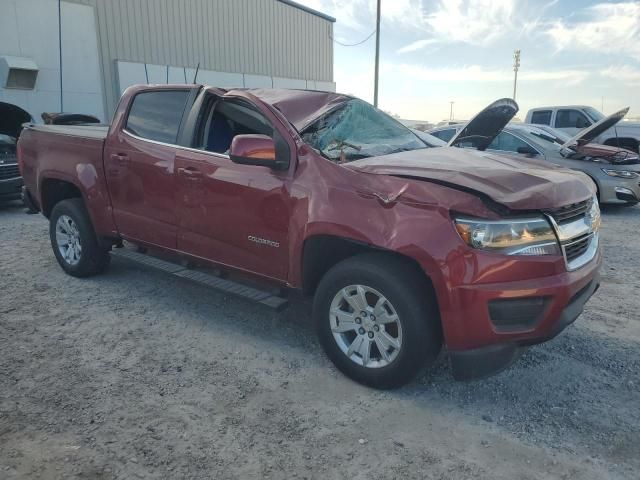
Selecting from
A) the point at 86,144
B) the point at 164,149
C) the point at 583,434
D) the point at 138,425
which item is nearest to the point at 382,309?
the point at 583,434

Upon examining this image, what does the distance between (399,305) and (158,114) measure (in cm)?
276

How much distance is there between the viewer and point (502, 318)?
267 centimetres

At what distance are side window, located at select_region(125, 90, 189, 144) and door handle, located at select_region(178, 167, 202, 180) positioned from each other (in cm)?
34

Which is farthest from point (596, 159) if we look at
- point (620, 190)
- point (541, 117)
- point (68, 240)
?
point (68, 240)

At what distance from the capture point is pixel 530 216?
2695mm

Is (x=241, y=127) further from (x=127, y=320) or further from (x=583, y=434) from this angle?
(x=583, y=434)

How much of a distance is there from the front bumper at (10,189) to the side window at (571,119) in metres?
12.9

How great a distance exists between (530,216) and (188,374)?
2306 millimetres

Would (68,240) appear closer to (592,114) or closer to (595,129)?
(595,129)

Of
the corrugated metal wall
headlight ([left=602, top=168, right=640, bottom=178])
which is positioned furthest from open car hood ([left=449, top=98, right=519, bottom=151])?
the corrugated metal wall

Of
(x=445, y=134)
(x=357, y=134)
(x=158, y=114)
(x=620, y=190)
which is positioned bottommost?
(x=620, y=190)

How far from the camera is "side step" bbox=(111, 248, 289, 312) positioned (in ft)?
11.3

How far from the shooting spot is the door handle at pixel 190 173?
3.75 meters

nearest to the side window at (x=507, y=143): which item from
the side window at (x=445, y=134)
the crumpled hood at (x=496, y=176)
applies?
the side window at (x=445, y=134)
